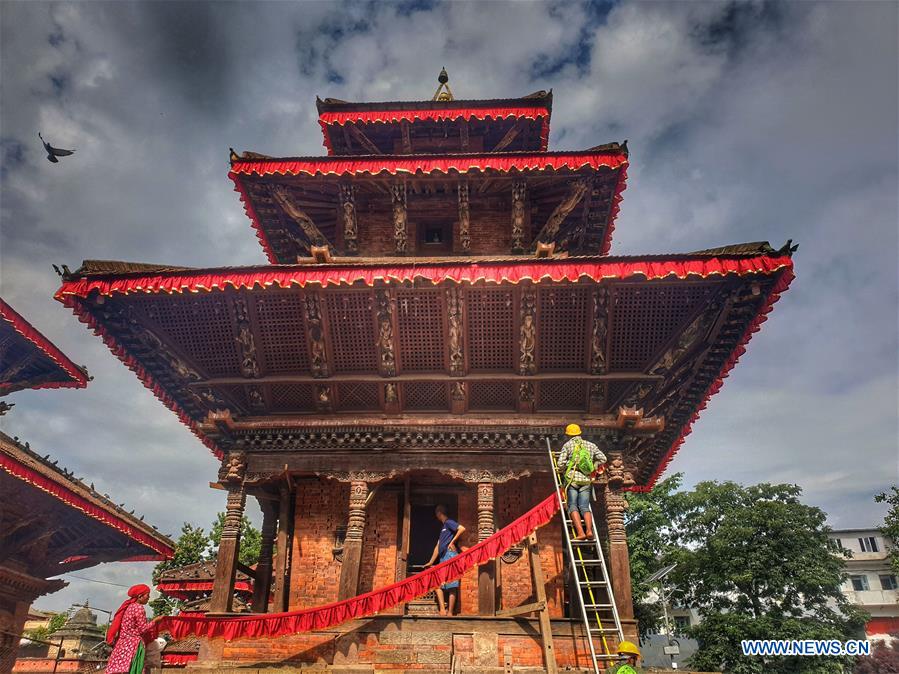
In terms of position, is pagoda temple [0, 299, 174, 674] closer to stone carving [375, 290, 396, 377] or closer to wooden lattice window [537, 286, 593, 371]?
stone carving [375, 290, 396, 377]

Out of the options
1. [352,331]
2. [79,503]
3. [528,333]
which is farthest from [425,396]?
[79,503]

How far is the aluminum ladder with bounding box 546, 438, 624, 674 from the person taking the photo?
6344mm

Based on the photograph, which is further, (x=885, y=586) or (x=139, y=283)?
(x=885, y=586)

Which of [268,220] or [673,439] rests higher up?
[268,220]

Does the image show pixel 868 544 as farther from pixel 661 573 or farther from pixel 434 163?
pixel 434 163

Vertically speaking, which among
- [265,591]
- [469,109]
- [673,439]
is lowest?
[265,591]

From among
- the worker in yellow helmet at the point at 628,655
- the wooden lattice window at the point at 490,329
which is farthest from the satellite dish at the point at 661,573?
the worker in yellow helmet at the point at 628,655

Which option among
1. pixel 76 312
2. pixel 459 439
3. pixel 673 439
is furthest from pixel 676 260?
pixel 76 312

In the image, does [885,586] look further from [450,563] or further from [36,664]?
[36,664]

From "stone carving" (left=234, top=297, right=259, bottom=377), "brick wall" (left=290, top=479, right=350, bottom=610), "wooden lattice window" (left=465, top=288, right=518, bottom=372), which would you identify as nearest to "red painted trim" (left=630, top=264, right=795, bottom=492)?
"wooden lattice window" (left=465, top=288, right=518, bottom=372)

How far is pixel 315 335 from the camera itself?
8.84 metres

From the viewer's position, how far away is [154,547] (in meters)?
16.5

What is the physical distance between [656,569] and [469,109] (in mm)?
27161

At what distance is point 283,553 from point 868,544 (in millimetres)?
54869
